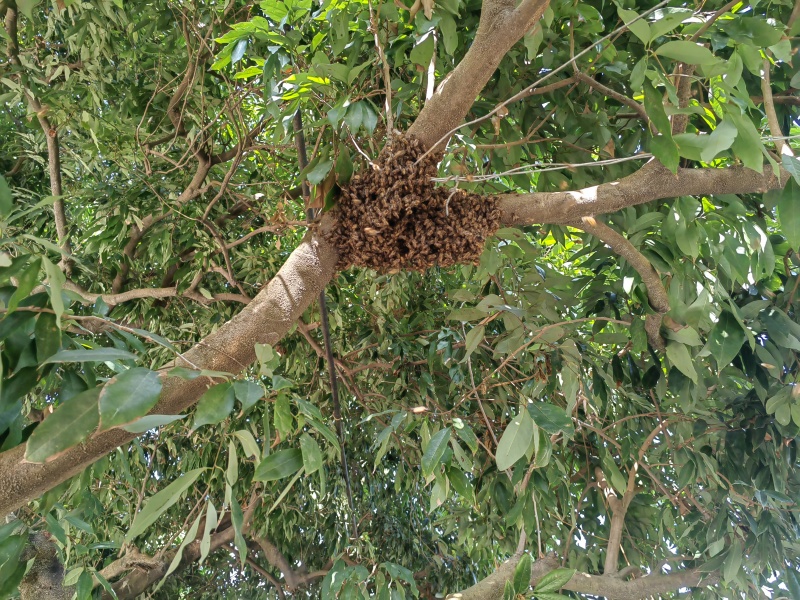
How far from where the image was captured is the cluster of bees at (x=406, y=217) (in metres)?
1.36

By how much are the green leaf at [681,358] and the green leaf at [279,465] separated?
0.95m

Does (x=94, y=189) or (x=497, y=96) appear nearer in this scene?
(x=497, y=96)

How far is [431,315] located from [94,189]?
1389 millimetres

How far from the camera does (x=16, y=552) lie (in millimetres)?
921

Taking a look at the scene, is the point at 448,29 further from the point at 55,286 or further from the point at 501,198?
the point at 55,286

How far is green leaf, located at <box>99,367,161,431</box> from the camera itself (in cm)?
67

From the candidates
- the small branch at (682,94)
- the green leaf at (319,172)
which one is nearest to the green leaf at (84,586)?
the green leaf at (319,172)

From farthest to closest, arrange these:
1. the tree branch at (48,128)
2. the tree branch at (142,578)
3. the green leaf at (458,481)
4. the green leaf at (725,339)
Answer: the tree branch at (142,578)
the tree branch at (48,128)
the green leaf at (725,339)
the green leaf at (458,481)

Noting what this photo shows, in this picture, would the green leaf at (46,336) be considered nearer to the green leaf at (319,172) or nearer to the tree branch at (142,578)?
the green leaf at (319,172)

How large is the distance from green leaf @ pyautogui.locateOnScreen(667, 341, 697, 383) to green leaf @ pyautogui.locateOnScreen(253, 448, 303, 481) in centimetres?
95

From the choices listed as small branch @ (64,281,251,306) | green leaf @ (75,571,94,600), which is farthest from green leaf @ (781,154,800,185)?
small branch @ (64,281,251,306)

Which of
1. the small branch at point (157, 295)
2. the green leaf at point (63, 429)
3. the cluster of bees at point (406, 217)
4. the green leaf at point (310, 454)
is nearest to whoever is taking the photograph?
the green leaf at point (63, 429)

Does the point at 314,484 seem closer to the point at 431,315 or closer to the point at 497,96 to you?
the point at 431,315

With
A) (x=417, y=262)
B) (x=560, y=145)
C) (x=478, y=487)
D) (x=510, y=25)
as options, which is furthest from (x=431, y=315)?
(x=510, y=25)
